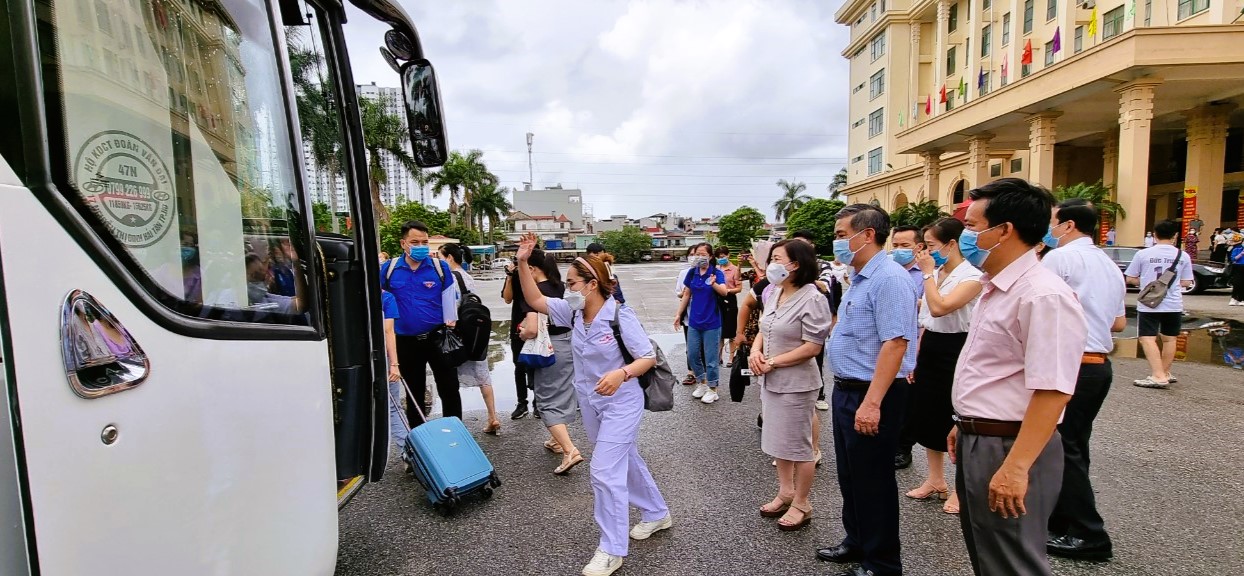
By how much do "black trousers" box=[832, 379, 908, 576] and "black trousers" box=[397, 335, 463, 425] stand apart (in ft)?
10.2

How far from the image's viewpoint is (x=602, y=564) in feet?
10.1

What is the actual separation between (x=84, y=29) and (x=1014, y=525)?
2937 mm

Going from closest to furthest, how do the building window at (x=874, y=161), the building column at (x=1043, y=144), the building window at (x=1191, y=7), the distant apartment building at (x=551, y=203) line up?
the building window at (x=1191, y=7) → the building column at (x=1043, y=144) → the building window at (x=874, y=161) → the distant apartment building at (x=551, y=203)

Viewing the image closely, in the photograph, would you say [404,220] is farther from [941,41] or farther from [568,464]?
[941,41]

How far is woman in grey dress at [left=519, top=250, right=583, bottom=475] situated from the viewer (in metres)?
4.54

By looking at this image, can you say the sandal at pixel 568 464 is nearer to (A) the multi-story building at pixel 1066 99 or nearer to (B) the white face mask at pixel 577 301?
(B) the white face mask at pixel 577 301

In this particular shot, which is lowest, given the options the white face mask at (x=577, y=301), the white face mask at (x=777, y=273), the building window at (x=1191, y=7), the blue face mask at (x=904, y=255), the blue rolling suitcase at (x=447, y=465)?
the blue rolling suitcase at (x=447, y=465)

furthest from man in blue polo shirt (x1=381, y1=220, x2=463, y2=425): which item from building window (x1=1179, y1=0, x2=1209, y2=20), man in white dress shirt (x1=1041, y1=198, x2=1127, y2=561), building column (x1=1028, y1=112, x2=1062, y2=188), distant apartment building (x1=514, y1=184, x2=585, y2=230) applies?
distant apartment building (x1=514, y1=184, x2=585, y2=230)

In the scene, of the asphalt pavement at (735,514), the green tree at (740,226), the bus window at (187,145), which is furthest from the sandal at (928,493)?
the green tree at (740,226)

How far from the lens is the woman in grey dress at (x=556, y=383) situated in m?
4.54

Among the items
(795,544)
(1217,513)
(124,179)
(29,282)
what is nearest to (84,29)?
(124,179)

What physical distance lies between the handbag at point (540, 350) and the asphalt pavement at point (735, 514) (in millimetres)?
812

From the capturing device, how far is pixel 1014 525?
79.8 inches

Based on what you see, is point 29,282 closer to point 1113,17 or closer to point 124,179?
point 124,179
